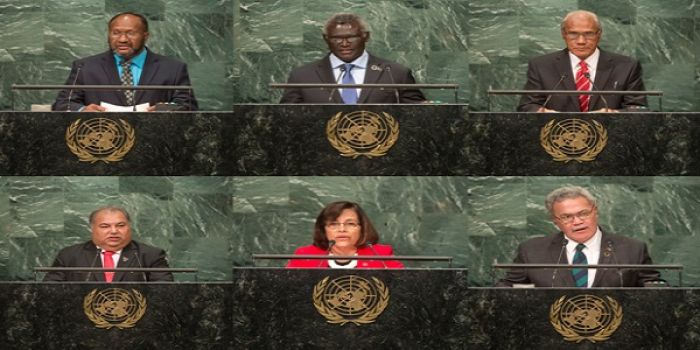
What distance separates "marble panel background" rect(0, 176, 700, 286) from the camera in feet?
70.9

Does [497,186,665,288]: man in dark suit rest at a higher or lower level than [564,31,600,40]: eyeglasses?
lower

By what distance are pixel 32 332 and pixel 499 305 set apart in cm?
406

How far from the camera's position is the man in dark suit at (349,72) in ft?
64.4

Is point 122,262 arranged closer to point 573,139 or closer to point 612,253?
point 573,139

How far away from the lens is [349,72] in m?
19.8

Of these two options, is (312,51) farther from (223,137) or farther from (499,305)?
(499,305)

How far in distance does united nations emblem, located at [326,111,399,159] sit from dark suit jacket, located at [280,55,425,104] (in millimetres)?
201

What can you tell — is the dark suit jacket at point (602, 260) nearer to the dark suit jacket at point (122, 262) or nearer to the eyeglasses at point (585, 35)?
the eyeglasses at point (585, 35)

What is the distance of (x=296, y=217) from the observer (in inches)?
845

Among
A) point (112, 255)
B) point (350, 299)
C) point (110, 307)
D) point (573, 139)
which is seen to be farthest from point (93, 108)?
point (573, 139)

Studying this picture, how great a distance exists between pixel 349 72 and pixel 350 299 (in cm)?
215

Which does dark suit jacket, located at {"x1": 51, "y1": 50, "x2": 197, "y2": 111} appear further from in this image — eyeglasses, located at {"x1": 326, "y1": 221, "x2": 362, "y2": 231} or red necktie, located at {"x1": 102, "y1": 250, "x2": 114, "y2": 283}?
eyeglasses, located at {"x1": 326, "y1": 221, "x2": 362, "y2": 231}

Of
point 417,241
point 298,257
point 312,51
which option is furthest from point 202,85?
point 298,257

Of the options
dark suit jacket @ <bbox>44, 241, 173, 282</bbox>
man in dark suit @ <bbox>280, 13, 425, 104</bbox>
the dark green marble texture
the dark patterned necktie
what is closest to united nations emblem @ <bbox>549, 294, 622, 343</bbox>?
the dark green marble texture
